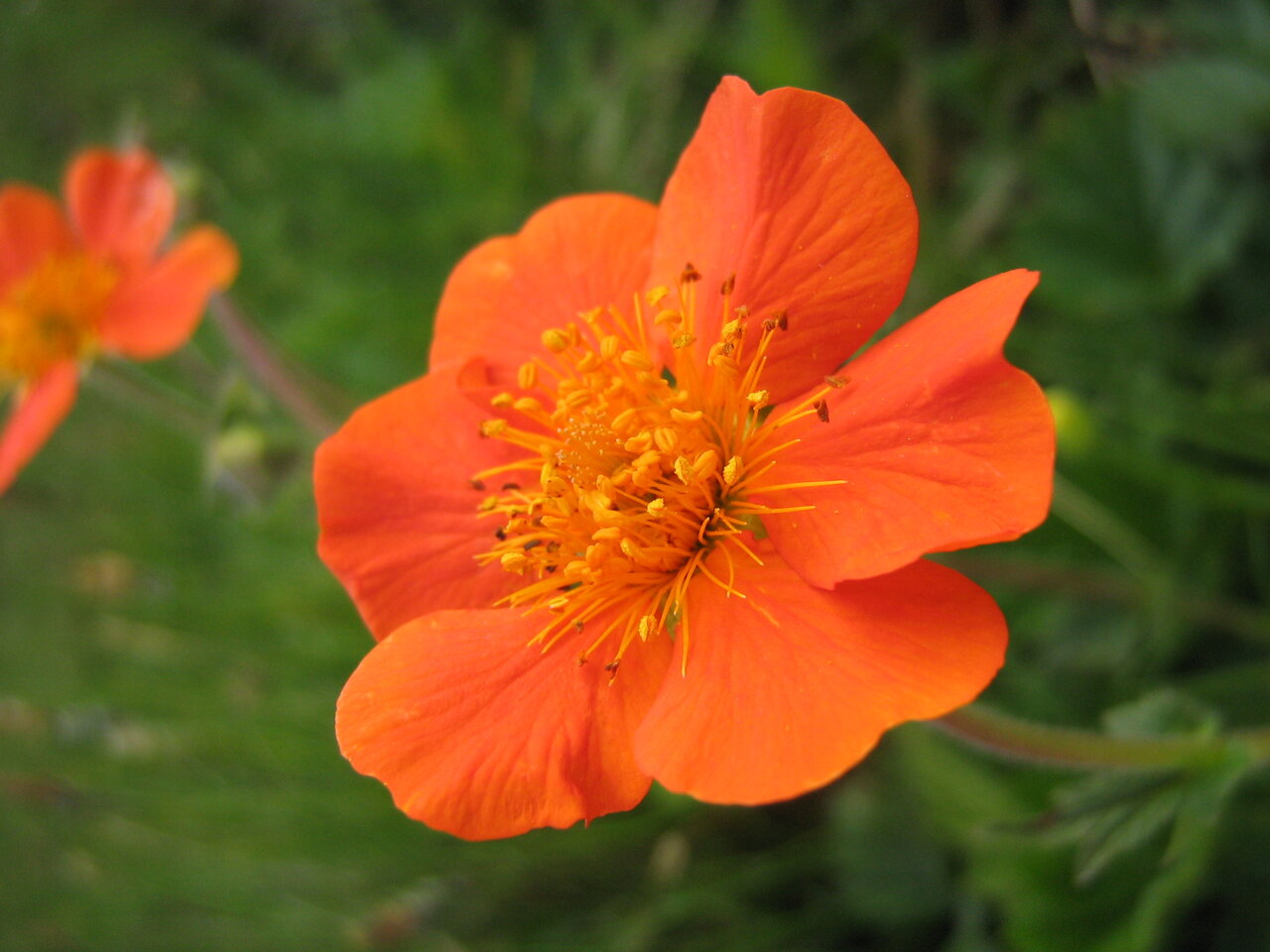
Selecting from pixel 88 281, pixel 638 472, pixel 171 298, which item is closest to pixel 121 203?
pixel 88 281

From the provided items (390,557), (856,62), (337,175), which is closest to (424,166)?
(337,175)

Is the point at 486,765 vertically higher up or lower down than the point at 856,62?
higher up

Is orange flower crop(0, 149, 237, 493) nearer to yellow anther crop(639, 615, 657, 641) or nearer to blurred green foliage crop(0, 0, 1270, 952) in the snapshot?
blurred green foliage crop(0, 0, 1270, 952)

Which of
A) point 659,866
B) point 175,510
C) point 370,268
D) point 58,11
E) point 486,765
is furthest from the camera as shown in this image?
point 58,11

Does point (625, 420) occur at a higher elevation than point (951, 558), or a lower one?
higher

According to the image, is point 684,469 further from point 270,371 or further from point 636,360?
point 270,371

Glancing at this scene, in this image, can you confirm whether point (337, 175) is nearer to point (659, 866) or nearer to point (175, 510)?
point (175, 510)

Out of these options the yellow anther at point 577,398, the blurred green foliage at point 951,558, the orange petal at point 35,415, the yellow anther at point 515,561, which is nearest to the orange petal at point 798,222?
the yellow anther at point 577,398

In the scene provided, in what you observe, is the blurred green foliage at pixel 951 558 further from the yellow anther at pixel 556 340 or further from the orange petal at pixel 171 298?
the yellow anther at pixel 556 340
